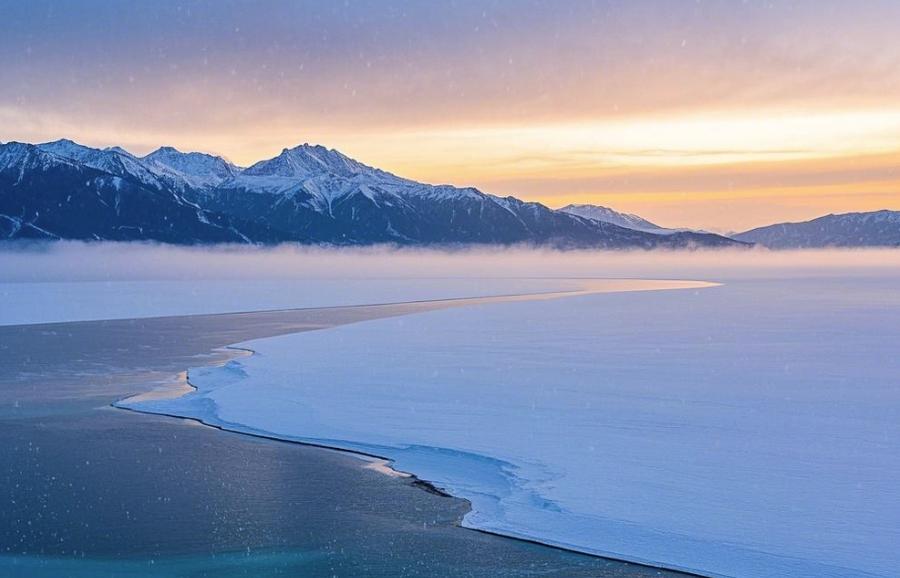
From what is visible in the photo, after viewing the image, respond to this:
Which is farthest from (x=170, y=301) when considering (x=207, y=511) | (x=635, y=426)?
(x=207, y=511)

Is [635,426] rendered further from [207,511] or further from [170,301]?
[170,301]

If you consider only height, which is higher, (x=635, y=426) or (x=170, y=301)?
(x=635, y=426)

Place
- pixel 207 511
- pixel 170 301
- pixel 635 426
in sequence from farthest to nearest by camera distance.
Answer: pixel 170 301
pixel 635 426
pixel 207 511

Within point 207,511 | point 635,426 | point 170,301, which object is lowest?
point 170,301

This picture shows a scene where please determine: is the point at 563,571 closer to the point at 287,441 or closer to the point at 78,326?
the point at 287,441

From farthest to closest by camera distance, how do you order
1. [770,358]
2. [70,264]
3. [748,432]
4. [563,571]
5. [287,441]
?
[70,264] → [770,358] → [287,441] → [748,432] → [563,571]

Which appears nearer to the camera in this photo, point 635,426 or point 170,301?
point 635,426

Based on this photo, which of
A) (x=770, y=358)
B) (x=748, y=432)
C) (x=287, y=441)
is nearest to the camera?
A: (x=748, y=432)

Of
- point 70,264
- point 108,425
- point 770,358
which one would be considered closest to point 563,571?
point 108,425

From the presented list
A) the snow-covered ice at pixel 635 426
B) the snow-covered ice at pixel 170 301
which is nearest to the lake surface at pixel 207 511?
the snow-covered ice at pixel 635 426
